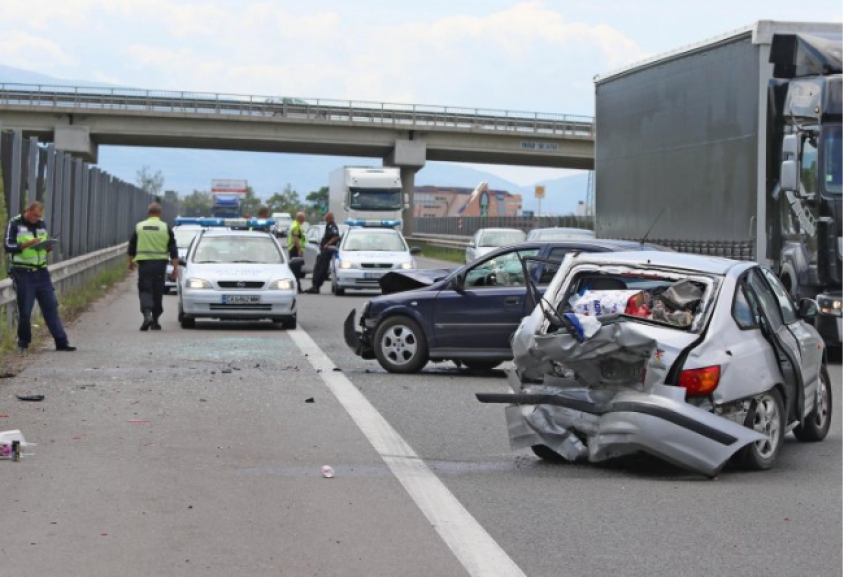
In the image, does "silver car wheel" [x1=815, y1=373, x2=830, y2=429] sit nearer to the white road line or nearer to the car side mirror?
the car side mirror

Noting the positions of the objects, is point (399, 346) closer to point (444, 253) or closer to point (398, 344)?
point (398, 344)

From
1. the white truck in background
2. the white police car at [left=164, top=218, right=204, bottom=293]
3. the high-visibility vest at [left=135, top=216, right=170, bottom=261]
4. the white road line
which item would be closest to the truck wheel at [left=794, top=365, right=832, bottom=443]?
the white road line

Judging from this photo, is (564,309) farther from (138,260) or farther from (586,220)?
(586,220)

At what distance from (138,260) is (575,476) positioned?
13089 millimetres

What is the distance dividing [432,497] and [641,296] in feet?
7.72

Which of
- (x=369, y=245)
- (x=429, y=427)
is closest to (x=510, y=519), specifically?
(x=429, y=427)

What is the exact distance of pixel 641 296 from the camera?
9914 millimetres

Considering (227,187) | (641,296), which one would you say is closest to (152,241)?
(641,296)

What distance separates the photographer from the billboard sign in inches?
3705

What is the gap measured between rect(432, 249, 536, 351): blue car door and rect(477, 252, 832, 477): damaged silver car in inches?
186

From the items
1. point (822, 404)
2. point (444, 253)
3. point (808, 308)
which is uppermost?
point (444, 253)

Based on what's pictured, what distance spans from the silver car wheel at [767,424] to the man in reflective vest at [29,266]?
987 cm

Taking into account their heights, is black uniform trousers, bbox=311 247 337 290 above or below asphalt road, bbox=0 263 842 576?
above

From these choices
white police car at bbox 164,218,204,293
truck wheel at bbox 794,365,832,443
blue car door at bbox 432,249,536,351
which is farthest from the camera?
white police car at bbox 164,218,204,293
